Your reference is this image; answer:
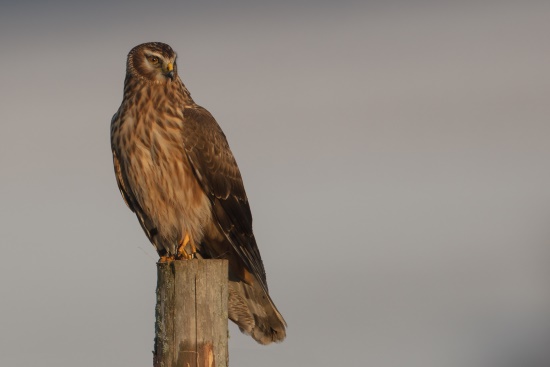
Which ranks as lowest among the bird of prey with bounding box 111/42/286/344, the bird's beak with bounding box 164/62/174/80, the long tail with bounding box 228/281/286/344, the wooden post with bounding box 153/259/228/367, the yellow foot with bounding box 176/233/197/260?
the wooden post with bounding box 153/259/228/367

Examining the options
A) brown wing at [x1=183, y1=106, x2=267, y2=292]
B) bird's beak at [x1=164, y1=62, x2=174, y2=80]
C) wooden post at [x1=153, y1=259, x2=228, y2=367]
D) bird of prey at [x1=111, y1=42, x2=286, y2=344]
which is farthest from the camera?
bird's beak at [x1=164, y1=62, x2=174, y2=80]

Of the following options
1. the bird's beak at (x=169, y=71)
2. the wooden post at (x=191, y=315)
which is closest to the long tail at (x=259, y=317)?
the wooden post at (x=191, y=315)

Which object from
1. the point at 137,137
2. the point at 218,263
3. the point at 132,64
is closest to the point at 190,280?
the point at 218,263

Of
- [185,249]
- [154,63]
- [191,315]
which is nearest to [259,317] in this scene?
[185,249]

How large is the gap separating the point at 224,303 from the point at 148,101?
301 cm

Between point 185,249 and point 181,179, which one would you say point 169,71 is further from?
point 185,249

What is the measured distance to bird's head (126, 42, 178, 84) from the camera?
8523 millimetres

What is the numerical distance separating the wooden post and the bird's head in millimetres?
3095

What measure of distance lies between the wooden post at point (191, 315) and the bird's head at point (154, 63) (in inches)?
122

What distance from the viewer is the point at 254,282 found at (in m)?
8.20

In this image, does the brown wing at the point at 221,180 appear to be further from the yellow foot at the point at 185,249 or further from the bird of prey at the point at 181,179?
the yellow foot at the point at 185,249

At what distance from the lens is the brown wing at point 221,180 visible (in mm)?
8133

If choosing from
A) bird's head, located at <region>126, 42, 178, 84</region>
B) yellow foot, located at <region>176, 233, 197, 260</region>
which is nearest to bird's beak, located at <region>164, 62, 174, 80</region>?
bird's head, located at <region>126, 42, 178, 84</region>

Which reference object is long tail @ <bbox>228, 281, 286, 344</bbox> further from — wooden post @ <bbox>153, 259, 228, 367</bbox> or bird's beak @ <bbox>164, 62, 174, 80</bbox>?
bird's beak @ <bbox>164, 62, 174, 80</bbox>
